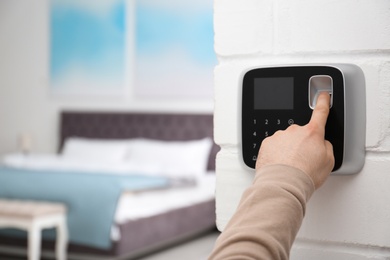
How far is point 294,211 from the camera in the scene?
720 mm

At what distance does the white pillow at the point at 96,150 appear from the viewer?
19.9 ft

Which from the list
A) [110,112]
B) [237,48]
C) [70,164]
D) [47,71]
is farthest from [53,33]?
[237,48]

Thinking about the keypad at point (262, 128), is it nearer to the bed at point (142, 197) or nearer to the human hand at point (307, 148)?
the human hand at point (307, 148)

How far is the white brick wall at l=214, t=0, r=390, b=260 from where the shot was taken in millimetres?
801

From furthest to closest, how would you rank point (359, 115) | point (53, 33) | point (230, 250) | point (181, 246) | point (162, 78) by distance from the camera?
1. point (53, 33)
2. point (162, 78)
3. point (181, 246)
4. point (359, 115)
5. point (230, 250)

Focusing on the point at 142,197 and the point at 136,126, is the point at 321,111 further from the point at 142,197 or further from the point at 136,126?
the point at 136,126

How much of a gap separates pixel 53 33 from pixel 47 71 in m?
0.43

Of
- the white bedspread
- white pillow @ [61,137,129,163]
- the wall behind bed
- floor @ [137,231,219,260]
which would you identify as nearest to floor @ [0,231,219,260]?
floor @ [137,231,219,260]

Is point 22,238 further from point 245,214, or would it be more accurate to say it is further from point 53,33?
point 245,214

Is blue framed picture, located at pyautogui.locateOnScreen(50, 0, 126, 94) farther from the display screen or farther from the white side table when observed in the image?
the display screen

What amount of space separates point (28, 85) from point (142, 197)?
307 centimetres

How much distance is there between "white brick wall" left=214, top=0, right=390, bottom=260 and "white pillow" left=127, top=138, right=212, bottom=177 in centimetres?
455

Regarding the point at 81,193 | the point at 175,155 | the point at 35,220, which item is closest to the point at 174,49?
the point at 175,155

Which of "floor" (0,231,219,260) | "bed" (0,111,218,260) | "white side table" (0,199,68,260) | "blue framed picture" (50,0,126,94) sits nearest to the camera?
"white side table" (0,199,68,260)
